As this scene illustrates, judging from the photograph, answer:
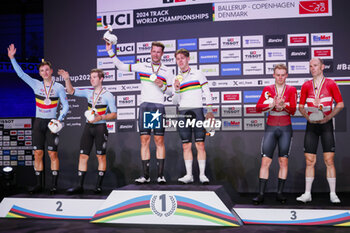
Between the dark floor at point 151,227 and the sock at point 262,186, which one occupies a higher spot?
the sock at point 262,186

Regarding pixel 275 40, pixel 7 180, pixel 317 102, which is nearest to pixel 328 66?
pixel 275 40

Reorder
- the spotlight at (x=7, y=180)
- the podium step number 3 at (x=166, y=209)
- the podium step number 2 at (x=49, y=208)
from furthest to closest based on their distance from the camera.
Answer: the spotlight at (x=7, y=180)
the podium step number 2 at (x=49, y=208)
the podium step number 3 at (x=166, y=209)

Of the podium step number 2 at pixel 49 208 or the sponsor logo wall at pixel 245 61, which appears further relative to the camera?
the sponsor logo wall at pixel 245 61

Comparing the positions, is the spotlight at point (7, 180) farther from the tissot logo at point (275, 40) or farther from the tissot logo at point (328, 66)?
the tissot logo at point (328, 66)

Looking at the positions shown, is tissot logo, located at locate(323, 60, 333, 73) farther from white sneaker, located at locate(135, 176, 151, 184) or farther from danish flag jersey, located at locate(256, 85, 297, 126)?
white sneaker, located at locate(135, 176, 151, 184)

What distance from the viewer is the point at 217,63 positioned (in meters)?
5.00

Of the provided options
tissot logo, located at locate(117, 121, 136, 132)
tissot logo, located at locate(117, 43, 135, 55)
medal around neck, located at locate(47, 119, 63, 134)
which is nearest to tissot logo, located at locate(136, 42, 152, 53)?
tissot logo, located at locate(117, 43, 135, 55)

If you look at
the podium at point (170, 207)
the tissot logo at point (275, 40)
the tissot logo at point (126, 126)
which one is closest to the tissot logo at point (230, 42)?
the tissot logo at point (275, 40)

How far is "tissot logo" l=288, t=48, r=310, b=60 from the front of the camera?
15.7 feet

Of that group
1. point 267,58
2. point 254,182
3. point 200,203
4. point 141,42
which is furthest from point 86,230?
point 267,58

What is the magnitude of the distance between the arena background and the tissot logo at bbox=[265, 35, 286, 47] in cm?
2

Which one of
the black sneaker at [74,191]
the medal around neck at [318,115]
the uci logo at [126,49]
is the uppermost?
the uci logo at [126,49]

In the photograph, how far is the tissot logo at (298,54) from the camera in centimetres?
479

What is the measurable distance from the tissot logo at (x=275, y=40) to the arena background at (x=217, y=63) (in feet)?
0.05
